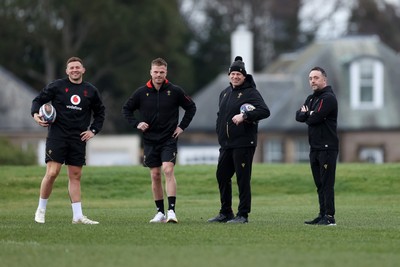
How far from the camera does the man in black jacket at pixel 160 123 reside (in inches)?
690

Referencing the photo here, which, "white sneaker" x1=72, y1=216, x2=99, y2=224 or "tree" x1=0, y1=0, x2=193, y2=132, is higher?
"tree" x1=0, y1=0, x2=193, y2=132

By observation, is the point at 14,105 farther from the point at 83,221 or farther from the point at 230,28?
the point at 83,221

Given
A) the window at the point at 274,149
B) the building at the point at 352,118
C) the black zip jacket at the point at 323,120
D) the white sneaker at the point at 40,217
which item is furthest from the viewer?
the window at the point at 274,149

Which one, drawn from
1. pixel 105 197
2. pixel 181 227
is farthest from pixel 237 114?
pixel 105 197

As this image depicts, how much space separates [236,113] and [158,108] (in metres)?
1.11

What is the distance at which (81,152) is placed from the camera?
17.4 m

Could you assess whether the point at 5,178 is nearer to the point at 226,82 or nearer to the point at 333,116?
the point at 333,116

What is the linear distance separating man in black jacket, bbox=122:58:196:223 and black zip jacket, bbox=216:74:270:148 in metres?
0.66

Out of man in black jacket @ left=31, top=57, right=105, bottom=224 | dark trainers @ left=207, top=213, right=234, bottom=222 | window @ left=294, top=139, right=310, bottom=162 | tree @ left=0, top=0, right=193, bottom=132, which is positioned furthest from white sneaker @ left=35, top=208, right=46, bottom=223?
tree @ left=0, top=0, right=193, bottom=132

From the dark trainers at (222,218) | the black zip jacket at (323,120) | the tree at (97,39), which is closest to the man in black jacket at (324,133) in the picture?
the black zip jacket at (323,120)

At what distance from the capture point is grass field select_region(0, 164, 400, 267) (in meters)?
13.3

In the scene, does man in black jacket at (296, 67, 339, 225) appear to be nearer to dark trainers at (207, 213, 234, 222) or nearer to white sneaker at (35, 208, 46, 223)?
dark trainers at (207, 213, 234, 222)

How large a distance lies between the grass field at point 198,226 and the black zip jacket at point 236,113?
46.4 inches

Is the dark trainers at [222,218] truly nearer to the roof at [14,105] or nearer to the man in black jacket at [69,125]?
the man in black jacket at [69,125]
